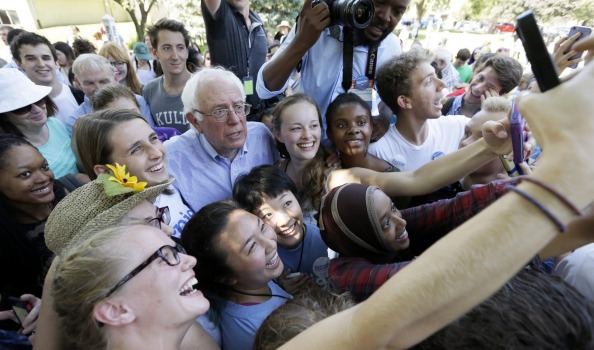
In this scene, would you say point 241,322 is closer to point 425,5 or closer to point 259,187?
point 259,187

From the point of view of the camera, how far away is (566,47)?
75.7 inches

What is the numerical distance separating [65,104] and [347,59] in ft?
10.4

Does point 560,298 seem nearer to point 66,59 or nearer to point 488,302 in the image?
point 488,302

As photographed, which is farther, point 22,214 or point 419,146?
point 419,146

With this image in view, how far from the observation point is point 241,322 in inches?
57.0

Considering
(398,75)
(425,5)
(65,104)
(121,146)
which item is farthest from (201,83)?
(425,5)

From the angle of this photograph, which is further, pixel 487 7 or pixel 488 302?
pixel 487 7

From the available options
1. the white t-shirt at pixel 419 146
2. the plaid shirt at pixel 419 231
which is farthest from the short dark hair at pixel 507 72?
the plaid shirt at pixel 419 231

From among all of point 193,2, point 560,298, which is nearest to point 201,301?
point 560,298

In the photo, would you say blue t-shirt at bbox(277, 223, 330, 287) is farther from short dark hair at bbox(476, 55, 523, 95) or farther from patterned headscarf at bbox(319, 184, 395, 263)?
short dark hair at bbox(476, 55, 523, 95)

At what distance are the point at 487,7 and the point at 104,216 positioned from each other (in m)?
29.5

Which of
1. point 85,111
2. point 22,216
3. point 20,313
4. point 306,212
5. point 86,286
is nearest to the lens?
point 86,286

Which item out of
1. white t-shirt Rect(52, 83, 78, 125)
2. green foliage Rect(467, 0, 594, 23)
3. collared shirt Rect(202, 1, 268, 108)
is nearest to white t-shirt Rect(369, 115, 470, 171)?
collared shirt Rect(202, 1, 268, 108)

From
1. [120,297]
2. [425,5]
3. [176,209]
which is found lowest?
[176,209]
